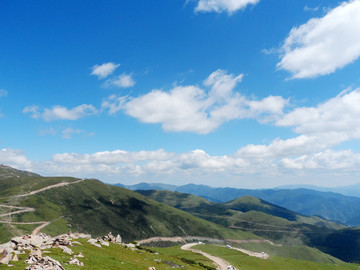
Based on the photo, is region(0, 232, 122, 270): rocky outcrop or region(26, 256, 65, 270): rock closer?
region(26, 256, 65, 270): rock

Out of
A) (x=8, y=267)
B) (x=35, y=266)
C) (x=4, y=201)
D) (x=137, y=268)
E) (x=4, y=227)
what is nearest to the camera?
(x=35, y=266)

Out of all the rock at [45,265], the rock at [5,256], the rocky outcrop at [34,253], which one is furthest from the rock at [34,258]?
the rock at [45,265]

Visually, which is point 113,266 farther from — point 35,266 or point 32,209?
point 32,209

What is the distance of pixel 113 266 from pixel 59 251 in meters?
11.2

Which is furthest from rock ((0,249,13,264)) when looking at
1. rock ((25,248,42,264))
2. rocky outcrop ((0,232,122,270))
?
rock ((25,248,42,264))

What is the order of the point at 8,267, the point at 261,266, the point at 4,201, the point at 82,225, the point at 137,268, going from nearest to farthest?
the point at 8,267 < the point at 137,268 < the point at 261,266 < the point at 4,201 < the point at 82,225

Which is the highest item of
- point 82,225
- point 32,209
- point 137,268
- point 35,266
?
point 35,266

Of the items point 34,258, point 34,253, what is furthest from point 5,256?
point 34,258

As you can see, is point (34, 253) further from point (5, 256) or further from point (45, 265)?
point (45, 265)

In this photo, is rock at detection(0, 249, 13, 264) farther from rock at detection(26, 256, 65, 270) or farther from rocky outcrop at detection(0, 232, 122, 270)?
rock at detection(26, 256, 65, 270)

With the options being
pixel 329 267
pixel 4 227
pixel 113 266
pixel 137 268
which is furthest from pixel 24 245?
pixel 4 227

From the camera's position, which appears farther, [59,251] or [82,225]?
[82,225]

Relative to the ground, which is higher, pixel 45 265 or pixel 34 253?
pixel 45 265

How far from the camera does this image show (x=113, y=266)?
36.8 metres
